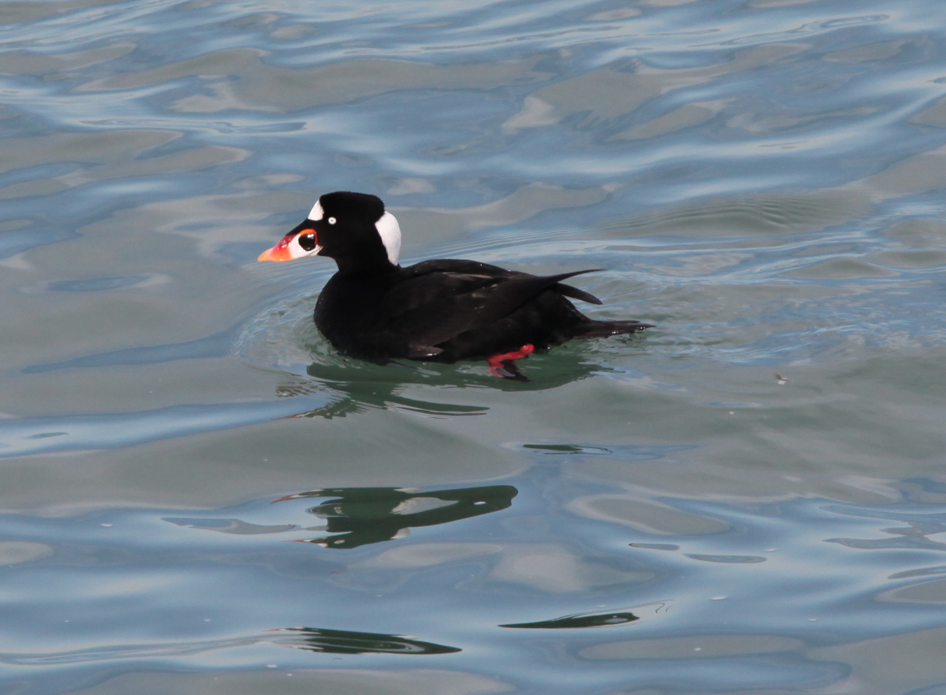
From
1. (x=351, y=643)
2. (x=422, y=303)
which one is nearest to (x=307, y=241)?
(x=422, y=303)

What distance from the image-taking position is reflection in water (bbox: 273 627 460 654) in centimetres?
419

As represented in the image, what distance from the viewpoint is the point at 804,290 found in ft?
23.5

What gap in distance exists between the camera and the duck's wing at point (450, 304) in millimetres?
6441

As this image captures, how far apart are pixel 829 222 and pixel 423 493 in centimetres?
422

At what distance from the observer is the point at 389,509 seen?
5176 millimetres

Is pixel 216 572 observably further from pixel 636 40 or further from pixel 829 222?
pixel 636 40

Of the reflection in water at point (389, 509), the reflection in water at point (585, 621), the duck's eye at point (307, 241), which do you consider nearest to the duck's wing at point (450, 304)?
the duck's eye at point (307, 241)

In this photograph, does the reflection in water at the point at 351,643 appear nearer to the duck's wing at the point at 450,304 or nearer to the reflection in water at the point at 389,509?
the reflection in water at the point at 389,509

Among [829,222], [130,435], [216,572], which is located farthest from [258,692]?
[829,222]

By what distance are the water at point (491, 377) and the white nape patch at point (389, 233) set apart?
25.9 inches

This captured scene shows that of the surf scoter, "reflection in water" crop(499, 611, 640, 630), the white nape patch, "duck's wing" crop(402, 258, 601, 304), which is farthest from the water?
the white nape patch

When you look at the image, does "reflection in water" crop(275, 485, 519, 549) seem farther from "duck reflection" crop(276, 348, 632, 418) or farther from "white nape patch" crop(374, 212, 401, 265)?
"white nape patch" crop(374, 212, 401, 265)

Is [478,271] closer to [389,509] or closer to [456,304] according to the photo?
[456,304]

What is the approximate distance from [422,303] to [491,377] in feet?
1.81
